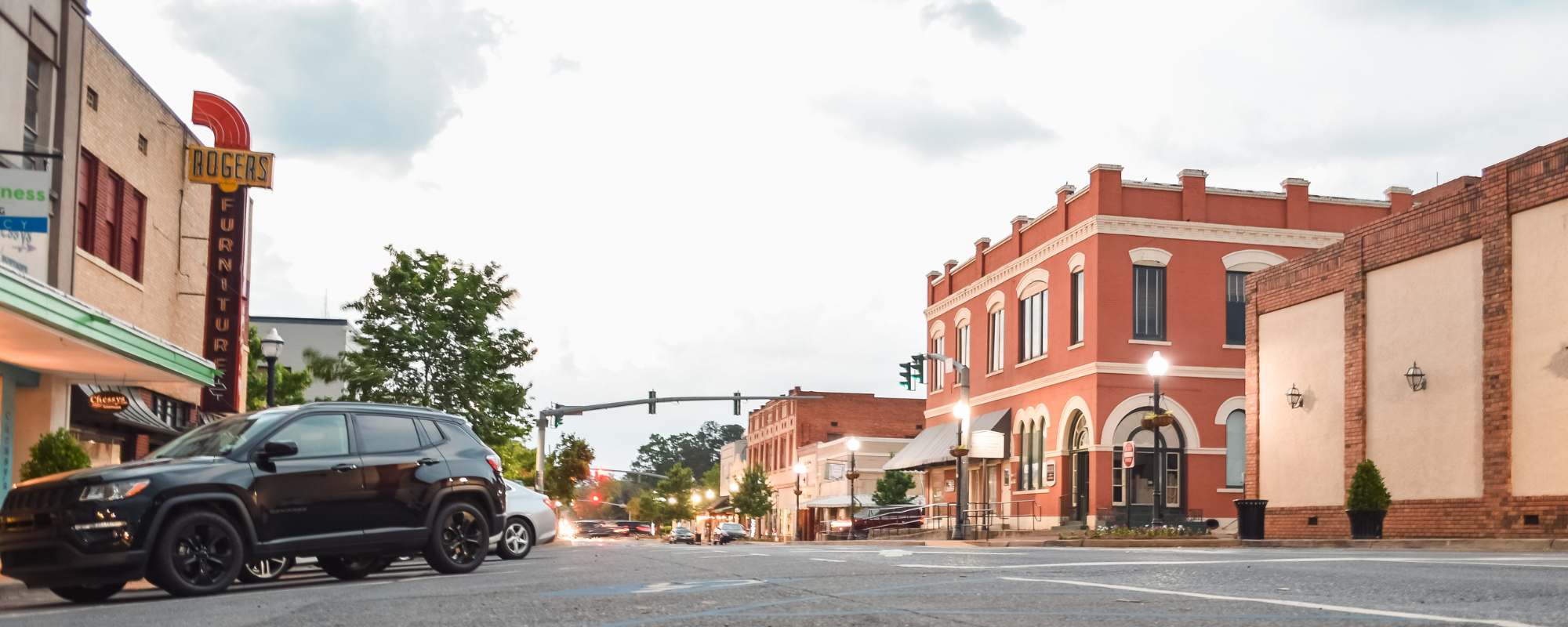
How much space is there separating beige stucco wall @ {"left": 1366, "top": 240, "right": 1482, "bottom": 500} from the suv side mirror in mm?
19020

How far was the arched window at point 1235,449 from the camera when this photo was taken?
1502 inches

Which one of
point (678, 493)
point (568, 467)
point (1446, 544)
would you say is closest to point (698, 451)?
point (678, 493)

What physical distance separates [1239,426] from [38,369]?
3035 centimetres

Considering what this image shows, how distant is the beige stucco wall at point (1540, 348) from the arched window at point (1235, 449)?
16.4 m

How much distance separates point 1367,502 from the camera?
2367 cm

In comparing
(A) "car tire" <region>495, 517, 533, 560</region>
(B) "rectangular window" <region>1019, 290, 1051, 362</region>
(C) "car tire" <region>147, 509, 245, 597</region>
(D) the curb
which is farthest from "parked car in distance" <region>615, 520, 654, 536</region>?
(C) "car tire" <region>147, 509, 245, 597</region>

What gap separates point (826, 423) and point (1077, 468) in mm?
39838

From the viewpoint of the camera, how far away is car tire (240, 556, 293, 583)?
1385 centimetres

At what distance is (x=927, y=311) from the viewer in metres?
54.7

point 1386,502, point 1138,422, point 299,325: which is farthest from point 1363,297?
point 299,325

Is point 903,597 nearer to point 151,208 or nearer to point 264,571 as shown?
point 264,571

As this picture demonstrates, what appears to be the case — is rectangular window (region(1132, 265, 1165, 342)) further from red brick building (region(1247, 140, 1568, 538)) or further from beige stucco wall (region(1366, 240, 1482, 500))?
beige stucco wall (region(1366, 240, 1482, 500))

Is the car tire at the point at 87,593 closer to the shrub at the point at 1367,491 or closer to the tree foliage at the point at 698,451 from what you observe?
the shrub at the point at 1367,491

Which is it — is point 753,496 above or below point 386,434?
below
